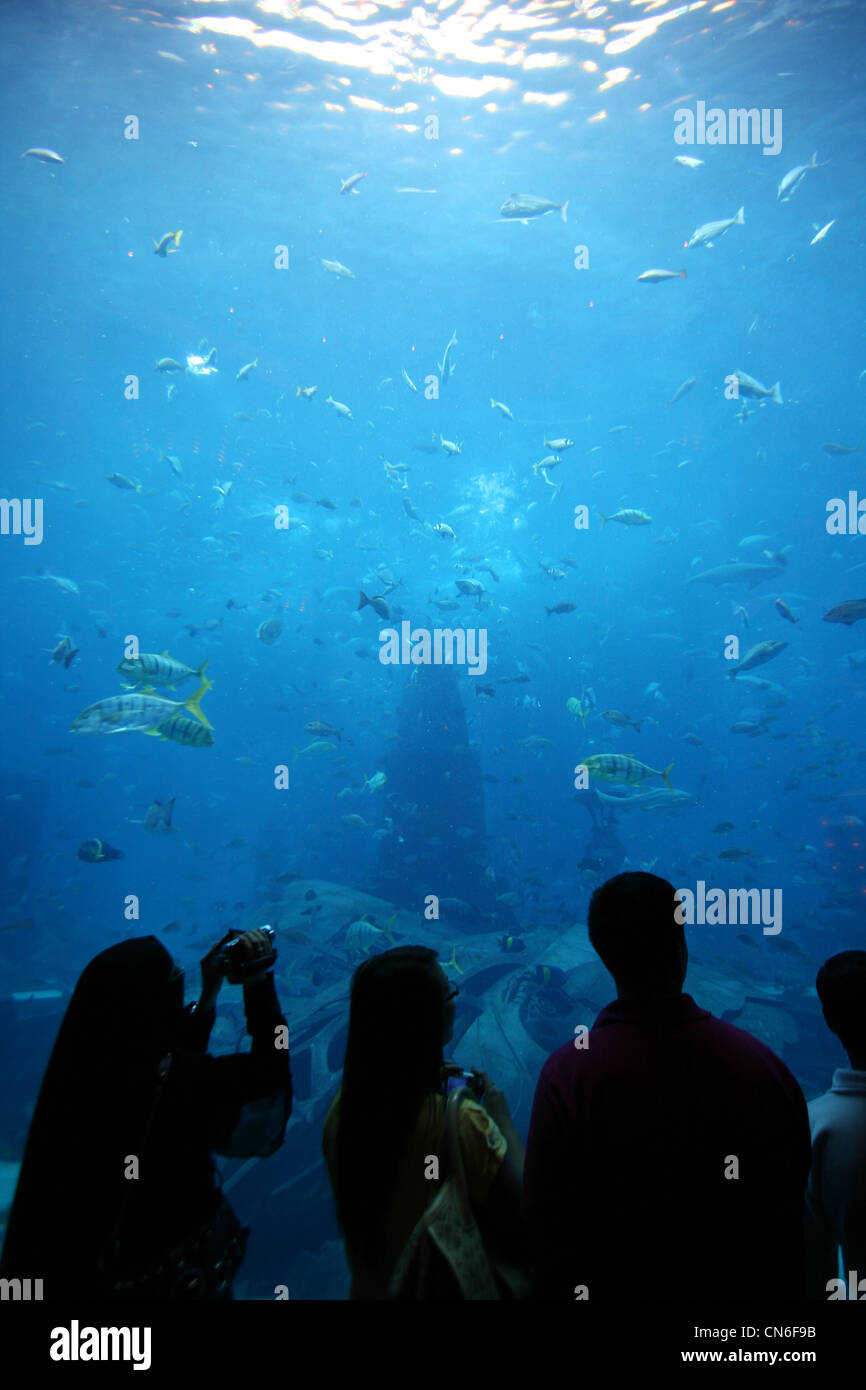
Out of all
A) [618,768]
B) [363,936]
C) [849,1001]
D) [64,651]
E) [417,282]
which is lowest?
[363,936]

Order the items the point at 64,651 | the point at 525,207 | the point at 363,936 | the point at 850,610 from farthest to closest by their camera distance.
Result: 1. the point at 363,936
2. the point at 525,207
3. the point at 850,610
4. the point at 64,651

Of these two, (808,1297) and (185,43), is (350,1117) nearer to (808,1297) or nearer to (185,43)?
(808,1297)

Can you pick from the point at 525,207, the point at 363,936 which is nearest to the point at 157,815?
the point at 363,936

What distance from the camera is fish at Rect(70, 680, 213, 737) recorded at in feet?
21.2

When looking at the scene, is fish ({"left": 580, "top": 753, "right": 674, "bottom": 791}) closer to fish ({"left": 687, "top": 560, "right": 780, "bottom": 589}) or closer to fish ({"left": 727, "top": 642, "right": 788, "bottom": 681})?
fish ({"left": 727, "top": 642, "right": 788, "bottom": 681})

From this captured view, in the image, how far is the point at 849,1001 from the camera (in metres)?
2.16

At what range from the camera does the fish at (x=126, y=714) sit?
6473mm

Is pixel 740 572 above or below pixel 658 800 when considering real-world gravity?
above

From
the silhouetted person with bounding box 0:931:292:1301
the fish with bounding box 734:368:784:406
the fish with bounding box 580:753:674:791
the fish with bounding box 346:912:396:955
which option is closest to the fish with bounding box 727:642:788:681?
the fish with bounding box 580:753:674:791

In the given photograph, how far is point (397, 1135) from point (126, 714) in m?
6.04

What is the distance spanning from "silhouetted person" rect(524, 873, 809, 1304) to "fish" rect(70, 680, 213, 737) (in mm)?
5829

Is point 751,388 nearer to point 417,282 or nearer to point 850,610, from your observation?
point 850,610

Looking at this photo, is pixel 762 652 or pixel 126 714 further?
pixel 762 652
